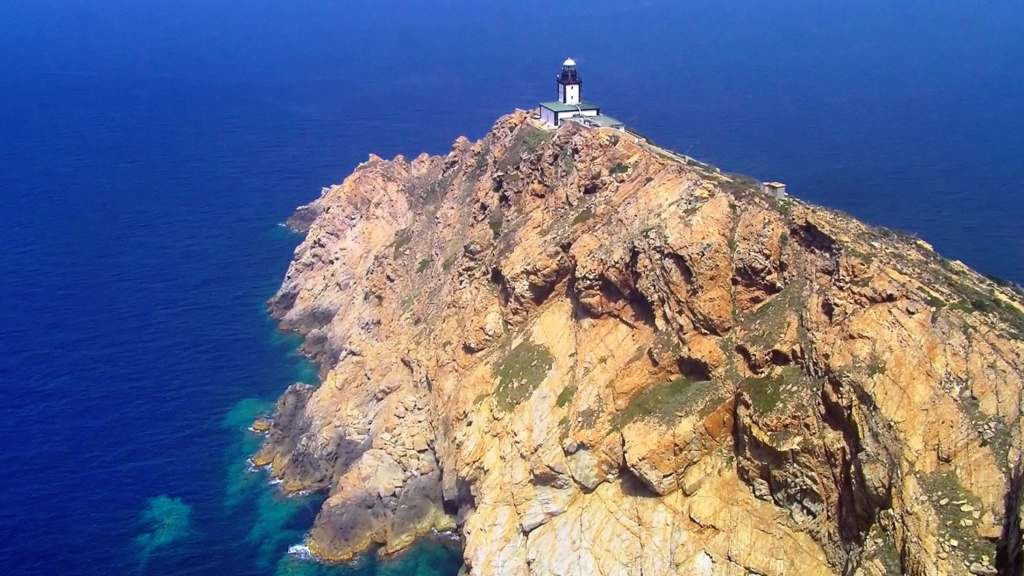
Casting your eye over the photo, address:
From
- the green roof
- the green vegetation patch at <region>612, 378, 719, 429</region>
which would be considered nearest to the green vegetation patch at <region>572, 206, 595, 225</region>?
the green vegetation patch at <region>612, 378, 719, 429</region>

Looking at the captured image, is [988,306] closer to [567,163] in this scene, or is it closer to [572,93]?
[567,163]

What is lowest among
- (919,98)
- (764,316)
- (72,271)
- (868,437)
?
(868,437)

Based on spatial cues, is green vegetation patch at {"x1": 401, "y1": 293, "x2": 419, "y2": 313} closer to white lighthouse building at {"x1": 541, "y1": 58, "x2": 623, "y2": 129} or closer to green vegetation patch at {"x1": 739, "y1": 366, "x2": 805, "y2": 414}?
white lighthouse building at {"x1": 541, "y1": 58, "x2": 623, "y2": 129}

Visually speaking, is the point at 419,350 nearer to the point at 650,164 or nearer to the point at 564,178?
the point at 564,178

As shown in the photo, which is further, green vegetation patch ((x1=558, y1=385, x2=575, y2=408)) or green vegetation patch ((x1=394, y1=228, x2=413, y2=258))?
green vegetation patch ((x1=394, y1=228, x2=413, y2=258))

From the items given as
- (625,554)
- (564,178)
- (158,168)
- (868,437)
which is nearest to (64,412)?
(564,178)

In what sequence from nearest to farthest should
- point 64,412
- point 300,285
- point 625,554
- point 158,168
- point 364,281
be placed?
point 625,554 < point 64,412 < point 364,281 < point 300,285 < point 158,168
